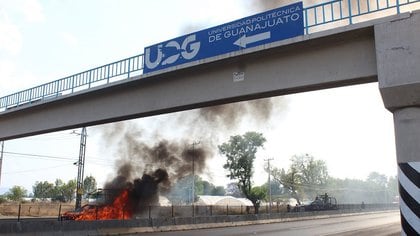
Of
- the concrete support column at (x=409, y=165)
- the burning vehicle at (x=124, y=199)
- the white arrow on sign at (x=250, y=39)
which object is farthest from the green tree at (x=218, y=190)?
the concrete support column at (x=409, y=165)

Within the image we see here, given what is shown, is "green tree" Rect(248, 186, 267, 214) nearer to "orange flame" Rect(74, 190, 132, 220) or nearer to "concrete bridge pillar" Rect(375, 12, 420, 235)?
"orange flame" Rect(74, 190, 132, 220)

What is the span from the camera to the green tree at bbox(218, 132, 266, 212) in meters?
63.0

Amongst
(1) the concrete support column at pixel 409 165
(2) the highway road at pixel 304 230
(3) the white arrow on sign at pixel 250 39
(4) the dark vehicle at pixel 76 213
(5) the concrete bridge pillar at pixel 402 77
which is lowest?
(2) the highway road at pixel 304 230

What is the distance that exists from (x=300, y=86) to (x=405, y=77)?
3.53 meters

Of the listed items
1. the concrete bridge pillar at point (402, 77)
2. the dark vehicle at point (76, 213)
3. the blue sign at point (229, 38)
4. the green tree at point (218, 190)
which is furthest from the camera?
the green tree at point (218, 190)

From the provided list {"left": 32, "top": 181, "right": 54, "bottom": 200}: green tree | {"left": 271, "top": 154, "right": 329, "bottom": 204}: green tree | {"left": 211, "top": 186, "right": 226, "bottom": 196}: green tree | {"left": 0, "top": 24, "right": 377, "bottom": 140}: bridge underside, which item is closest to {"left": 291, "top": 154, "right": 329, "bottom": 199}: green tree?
{"left": 271, "top": 154, "right": 329, "bottom": 204}: green tree

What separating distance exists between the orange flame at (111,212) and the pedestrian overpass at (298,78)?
7.45 meters

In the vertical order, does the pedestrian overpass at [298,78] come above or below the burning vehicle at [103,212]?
above

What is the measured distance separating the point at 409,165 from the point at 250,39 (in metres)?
7.13

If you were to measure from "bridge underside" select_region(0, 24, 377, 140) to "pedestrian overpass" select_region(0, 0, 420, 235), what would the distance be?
0.03m

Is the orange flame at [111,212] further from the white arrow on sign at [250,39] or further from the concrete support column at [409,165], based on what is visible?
the concrete support column at [409,165]

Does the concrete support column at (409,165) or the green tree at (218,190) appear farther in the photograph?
the green tree at (218,190)

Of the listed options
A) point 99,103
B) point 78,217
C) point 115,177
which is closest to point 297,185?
point 115,177

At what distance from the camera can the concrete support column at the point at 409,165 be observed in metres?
7.64
